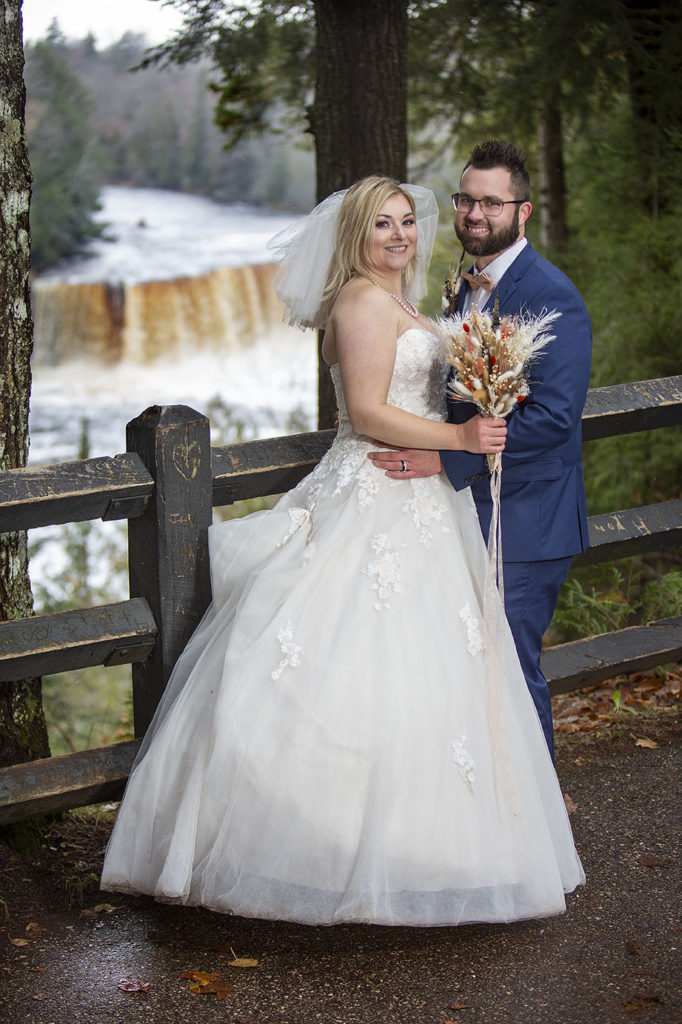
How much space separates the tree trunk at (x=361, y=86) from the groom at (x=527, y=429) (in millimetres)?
2659

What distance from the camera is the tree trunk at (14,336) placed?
3531 mm

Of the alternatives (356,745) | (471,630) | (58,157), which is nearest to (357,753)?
(356,745)

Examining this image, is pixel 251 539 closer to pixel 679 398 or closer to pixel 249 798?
pixel 249 798

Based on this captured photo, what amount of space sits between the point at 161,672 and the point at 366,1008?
127 centimetres

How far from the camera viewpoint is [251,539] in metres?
3.38

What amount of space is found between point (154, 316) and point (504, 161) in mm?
16398

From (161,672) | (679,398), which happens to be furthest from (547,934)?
(679,398)

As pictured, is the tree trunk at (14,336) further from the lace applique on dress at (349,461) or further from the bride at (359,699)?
the lace applique on dress at (349,461)

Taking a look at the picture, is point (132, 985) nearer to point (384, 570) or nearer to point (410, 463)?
point (384, 570)

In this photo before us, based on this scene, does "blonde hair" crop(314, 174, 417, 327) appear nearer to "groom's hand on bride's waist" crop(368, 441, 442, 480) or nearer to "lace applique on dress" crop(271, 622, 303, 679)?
"groom's hand on bride's waist" crop(368, 441, 442, 480)

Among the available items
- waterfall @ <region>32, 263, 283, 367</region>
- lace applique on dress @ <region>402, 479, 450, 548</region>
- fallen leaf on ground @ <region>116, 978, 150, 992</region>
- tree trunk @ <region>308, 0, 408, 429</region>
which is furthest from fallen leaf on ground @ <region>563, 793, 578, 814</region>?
waterfall @ <region>32, 263, 283, 367</region>

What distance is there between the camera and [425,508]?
332 centimetres

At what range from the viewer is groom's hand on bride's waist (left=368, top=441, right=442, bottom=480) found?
3.34 meters

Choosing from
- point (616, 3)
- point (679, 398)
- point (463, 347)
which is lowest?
point (679, 398)
